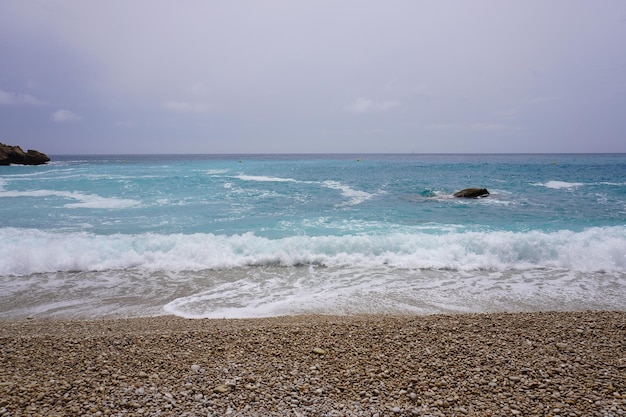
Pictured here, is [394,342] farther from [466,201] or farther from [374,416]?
[466,201]

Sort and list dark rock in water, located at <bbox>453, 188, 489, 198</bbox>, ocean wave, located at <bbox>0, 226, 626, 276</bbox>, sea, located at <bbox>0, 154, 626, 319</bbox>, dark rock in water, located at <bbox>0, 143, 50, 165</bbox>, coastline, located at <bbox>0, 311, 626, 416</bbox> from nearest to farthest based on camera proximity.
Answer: coastline, located at <bbox>0, 311, 626, 416</bbox>
sea, located at <bbox>0, 154, 626, 319</bbox>
ocean wave, located at <bbox>0, 226, 626, 276</bbox>
dark rock in water, located at <bbox>453, 188, 489, 198</bbox>
dark rock in water, located at <bbox>0, 143, 50, 165</bbox>

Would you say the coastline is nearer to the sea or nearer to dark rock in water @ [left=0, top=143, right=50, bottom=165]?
the sea

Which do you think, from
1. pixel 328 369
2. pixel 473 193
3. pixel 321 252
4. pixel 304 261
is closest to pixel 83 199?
pixel 304 261

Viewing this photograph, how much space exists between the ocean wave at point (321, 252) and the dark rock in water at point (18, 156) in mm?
55341

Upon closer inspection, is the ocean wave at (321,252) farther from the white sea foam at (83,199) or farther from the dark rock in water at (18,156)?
the dark rock in water at (18,156)

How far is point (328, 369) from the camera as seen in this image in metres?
3.85

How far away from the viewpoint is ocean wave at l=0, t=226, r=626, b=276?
9.05 metres

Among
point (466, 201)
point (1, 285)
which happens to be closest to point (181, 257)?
point (1, 285)

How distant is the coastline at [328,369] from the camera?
3264mm

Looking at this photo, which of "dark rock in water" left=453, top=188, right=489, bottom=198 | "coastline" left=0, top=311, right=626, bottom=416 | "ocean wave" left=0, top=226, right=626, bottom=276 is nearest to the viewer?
"coastline" left=0, top=311, right=626, bottom=416

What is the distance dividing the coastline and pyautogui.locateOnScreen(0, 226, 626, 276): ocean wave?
3.98m

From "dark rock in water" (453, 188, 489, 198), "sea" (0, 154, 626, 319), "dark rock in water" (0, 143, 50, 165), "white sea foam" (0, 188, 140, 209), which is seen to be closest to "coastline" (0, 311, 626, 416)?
"sea" (0, 154, 626, 319)

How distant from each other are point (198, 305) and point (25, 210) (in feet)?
50.9

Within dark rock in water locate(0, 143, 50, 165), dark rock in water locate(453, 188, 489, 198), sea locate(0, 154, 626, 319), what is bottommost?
sea locate(0, 154, 626, 319)
